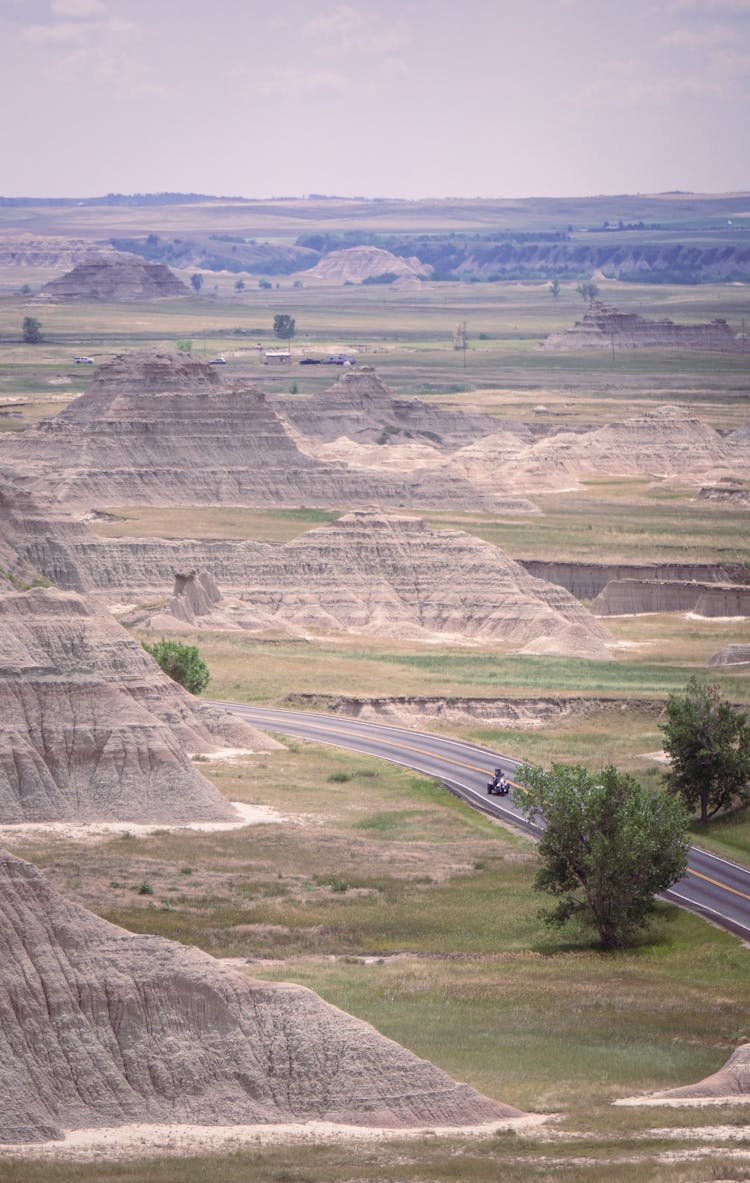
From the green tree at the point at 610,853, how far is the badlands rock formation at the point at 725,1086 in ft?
47.3

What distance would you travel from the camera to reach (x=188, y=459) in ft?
558

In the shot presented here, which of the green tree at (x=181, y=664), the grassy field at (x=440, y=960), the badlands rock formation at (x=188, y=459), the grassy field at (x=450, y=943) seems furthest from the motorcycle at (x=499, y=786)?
the badlands rock formation at (x=188, y=459)

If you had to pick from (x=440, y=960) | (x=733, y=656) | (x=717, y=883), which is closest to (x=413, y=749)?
(x=733, y=656)

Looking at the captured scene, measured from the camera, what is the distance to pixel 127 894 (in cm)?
5878

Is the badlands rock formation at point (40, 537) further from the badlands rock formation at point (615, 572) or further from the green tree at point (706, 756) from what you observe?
the green tree at point (706, 756)

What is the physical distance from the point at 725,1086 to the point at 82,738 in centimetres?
3338

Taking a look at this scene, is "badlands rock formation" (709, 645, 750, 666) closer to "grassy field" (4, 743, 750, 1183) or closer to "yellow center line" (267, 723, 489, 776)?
"yellow center line" (267, 723, 489, 776)

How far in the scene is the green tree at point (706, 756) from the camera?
70250mm

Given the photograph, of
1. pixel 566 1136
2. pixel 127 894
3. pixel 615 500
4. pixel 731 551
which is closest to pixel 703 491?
pixel 615 500

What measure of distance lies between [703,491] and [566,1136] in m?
153

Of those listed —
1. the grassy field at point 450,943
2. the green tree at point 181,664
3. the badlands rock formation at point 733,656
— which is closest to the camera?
the grassy field at point 450,943

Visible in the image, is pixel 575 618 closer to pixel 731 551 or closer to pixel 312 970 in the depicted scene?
pixel 731 551

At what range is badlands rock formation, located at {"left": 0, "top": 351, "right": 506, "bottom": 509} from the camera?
165 metres

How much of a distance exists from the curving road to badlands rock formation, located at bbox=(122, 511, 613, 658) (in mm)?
27936
